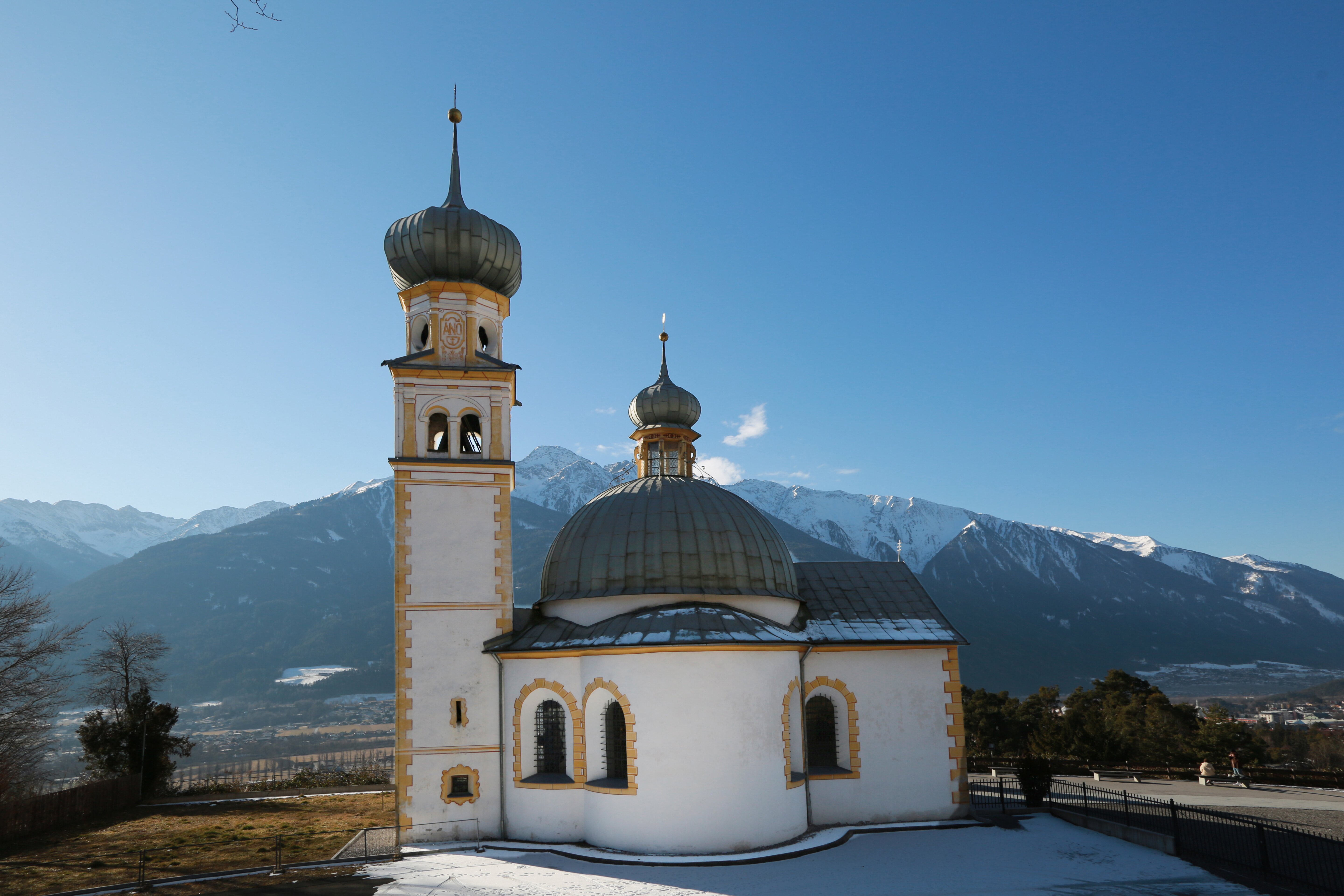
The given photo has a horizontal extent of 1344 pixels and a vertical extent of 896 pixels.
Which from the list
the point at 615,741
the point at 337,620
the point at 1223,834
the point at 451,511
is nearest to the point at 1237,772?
the point at 1223,834

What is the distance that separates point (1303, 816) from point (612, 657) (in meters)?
18.8

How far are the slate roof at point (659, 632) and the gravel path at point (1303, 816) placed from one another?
12438 millimetres

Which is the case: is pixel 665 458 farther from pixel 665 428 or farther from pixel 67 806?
pixel 67 806

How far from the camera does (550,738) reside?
21016 millimetres

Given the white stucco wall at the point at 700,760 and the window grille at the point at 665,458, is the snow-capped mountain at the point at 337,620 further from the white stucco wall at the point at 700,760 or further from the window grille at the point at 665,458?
the white stucco wall at the point at 700,760

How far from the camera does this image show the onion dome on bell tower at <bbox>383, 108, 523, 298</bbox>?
22.8 metres

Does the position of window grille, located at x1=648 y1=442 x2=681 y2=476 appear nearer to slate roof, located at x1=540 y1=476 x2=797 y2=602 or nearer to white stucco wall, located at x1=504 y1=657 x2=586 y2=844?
slate roof, located at x1=540 y1=476 x2=797 y2=602

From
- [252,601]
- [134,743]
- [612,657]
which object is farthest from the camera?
[252,601]

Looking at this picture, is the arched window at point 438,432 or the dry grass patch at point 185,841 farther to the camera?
the arched window at point 438,432

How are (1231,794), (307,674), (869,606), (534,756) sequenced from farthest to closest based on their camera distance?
(307,674), (1231,794), (869,606), (534,756)

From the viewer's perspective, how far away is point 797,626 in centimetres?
2300

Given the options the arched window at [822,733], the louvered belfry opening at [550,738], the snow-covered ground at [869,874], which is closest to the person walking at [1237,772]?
the snow-covered ground at [869,874]

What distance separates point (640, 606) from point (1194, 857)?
43.9 ft

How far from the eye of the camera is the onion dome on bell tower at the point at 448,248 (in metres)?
22.8
